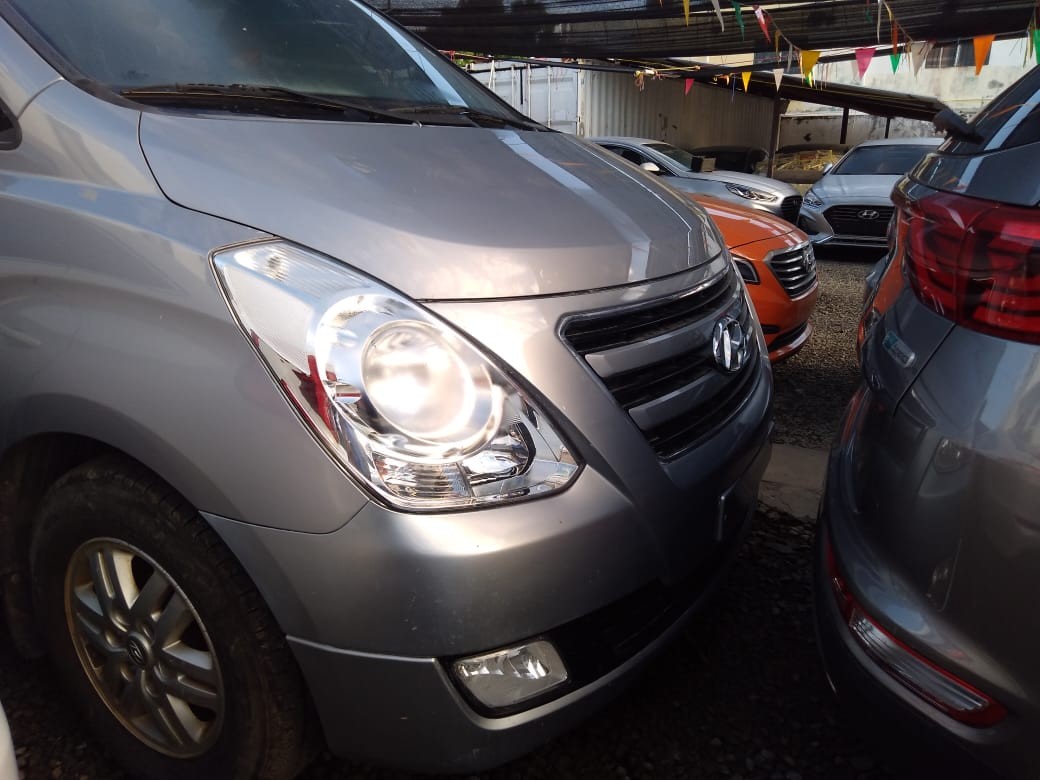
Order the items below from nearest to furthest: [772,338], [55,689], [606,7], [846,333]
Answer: [55,689], [772,338], [846,333], [606,7]

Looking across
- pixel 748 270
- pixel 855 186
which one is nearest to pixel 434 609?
pixel 748 270

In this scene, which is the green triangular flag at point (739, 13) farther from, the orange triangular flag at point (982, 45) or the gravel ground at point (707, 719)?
the gravel ground at point (707, 719)

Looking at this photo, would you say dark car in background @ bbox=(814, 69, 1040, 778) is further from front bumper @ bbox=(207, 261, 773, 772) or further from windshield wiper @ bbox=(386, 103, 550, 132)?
windshield wiper @ bbox=(386, 103, 550, 132)

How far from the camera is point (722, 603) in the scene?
2.22 meters

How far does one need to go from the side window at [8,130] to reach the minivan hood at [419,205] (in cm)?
29

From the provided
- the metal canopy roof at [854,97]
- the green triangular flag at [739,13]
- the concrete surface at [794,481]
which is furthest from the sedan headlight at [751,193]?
the metal canopy roof at [854,97]

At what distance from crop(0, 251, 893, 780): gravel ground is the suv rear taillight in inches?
29.3

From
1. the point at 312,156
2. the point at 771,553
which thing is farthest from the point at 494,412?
the point at 771,553

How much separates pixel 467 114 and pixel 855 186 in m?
7.84

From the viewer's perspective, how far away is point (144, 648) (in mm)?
1451

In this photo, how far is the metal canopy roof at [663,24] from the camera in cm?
613

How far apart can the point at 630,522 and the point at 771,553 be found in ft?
4.53

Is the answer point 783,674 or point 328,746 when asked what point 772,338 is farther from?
point 328,746

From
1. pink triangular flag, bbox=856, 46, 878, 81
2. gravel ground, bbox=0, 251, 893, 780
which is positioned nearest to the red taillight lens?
gravel ground, bbox=0, 251, 893, 780
